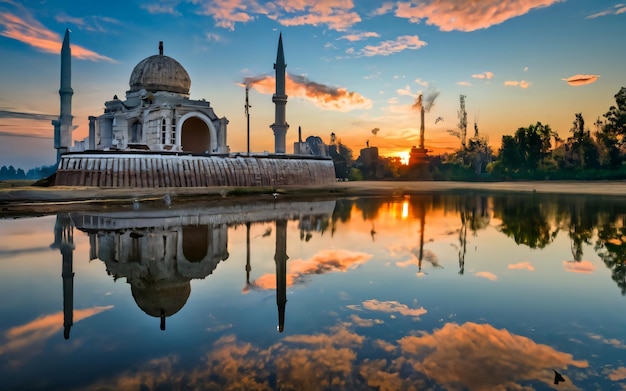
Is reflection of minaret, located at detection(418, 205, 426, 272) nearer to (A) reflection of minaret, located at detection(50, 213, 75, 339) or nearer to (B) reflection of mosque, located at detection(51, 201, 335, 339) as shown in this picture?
(B) reflection of mosque, located at detection(51, 201, 335, 339)

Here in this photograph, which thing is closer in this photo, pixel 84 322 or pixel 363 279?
pixel 84 322

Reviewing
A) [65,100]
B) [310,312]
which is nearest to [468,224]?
[310,312]

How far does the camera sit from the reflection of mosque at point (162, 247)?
798 centimetres

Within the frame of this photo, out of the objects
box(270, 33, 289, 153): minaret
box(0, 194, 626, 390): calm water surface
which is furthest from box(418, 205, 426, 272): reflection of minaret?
box(270, 33, 289, 153): minaret

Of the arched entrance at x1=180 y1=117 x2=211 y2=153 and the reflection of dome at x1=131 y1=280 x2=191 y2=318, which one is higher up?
the arched entrance at x1=180 y1=117 x2=211 y2=153

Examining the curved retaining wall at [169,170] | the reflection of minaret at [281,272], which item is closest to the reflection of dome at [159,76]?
the curved retaining wall at [169,170]

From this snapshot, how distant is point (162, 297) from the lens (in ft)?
25.5

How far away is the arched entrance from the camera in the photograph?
53.1 metres

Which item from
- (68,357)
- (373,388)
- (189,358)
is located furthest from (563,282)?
(68,357)

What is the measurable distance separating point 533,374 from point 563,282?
491 centimetres

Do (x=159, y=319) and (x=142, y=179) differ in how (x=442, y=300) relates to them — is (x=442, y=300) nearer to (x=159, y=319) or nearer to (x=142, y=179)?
(x=159, y=319)

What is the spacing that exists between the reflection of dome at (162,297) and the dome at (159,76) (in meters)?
43.5

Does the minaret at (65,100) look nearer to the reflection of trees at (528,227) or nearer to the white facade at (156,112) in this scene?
the white facade at (156,112)

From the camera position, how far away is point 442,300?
7625 mm
